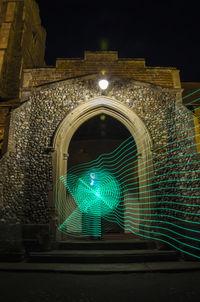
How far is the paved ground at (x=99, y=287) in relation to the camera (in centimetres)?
279

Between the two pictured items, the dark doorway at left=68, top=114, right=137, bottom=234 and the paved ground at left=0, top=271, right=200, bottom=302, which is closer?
the paved ground at left=0, top=271, right=200, bottom=302

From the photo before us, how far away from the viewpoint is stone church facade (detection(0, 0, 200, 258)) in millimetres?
6609

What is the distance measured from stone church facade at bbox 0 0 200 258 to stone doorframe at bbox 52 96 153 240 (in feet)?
0.11

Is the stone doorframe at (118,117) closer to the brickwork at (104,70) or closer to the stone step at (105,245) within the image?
the stone step at (105,245)

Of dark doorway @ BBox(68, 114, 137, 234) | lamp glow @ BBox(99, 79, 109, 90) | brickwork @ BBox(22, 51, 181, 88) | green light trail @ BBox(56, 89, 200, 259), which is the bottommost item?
green light trail @ BBox(56, 89, 200, 259)

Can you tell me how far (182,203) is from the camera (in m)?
6.55

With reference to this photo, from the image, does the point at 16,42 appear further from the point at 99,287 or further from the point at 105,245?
the point at 99,287

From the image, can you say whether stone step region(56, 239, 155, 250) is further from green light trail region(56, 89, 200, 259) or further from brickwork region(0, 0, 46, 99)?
brickwork region(0, 0, 46, 99)

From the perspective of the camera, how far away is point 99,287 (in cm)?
325

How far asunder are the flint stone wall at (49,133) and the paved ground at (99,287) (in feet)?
8.97

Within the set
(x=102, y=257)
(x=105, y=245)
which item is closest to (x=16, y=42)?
(x=105, y=245)

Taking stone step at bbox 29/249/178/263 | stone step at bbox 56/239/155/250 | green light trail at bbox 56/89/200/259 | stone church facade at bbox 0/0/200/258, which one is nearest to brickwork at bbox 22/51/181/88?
stone church facade at bbox 0/0/200/258

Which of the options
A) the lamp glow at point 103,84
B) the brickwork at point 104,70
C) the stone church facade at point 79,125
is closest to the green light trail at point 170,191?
the stone church facade at point 79,125

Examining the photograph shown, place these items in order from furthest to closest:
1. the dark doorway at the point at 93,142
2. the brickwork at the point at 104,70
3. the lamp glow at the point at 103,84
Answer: the dark doorway at the point at 93,142
the brickwork at the point at 104,70
the lamp glow at the point at 103,84
